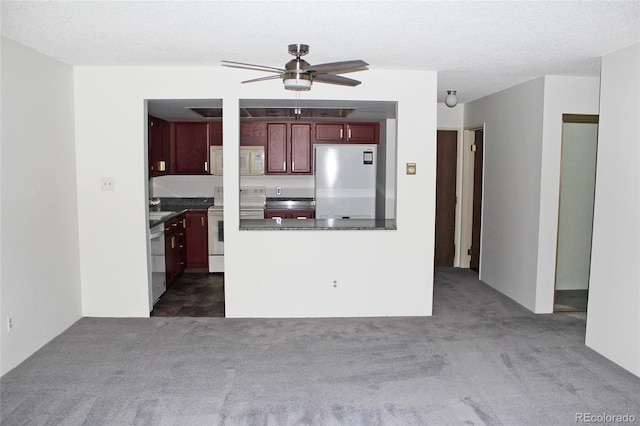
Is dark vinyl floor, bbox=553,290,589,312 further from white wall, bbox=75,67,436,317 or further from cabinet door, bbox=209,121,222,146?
cabinet door, bbox=209,121,222,146

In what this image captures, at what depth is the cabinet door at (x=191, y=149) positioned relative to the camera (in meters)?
7.01

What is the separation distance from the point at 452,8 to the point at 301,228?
2.47m

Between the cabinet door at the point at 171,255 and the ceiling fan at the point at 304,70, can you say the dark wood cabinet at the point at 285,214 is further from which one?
the ceiling fan at the point at 304,70

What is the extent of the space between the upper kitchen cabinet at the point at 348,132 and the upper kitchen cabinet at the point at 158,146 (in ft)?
6.53

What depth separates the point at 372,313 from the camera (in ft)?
15.7

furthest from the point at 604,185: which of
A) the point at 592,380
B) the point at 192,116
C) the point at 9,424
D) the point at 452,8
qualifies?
the point at 192,116

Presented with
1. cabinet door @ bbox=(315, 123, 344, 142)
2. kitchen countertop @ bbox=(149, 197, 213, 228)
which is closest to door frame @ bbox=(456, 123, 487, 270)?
cabinet door @ bbox=(315, 123, 344, 142)

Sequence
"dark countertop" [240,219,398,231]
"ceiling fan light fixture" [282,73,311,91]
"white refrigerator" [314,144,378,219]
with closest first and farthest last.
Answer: "ceiling fan light fixture" [282,73,311,91]
"dark countertop" [240,219,398,231]
"white refrigerator" [314,144,378,219]

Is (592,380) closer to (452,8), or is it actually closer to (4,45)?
(452,8)

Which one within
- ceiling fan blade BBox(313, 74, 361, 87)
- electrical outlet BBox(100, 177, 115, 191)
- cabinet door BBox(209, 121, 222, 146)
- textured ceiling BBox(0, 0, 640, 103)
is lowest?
electrical outlet BBox(100, 177, 115, 191)

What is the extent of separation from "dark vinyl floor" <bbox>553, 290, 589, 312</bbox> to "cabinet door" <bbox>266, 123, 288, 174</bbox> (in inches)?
146

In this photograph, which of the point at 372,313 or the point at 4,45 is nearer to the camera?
the point at 4,45

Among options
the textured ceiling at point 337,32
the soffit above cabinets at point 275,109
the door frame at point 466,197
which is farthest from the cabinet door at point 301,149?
the textured ceiling at point 337,32

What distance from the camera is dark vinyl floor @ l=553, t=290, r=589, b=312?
5012 millimetres
